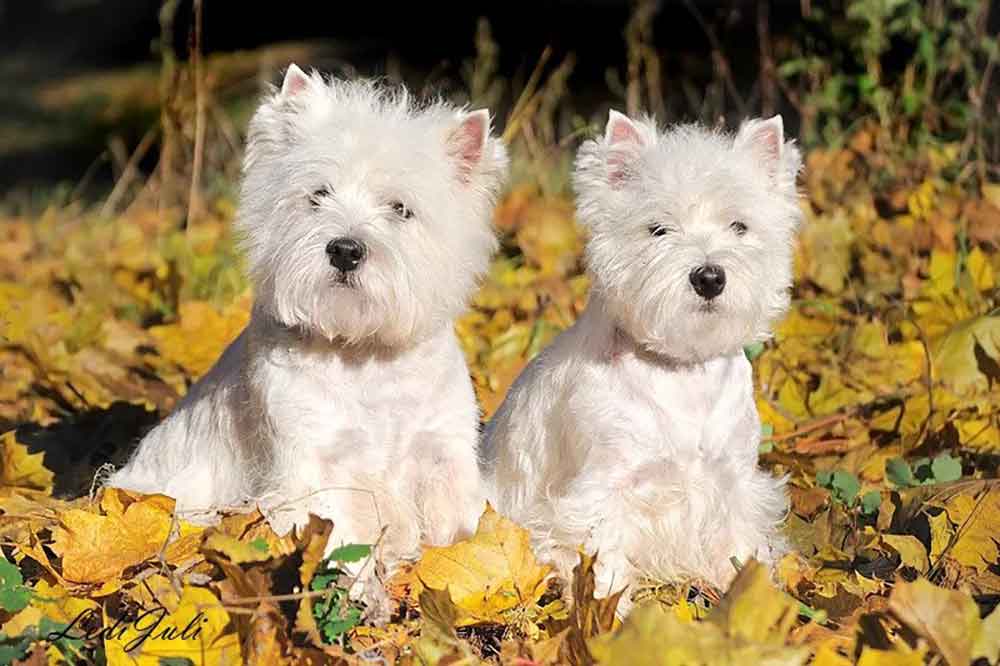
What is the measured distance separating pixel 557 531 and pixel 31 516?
4.81ft

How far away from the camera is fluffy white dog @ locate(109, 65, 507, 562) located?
144 inches

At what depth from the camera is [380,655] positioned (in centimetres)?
315

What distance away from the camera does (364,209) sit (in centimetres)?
378

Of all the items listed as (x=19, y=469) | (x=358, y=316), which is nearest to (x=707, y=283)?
(x=358, y=316)

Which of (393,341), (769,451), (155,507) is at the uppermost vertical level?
(393,341)

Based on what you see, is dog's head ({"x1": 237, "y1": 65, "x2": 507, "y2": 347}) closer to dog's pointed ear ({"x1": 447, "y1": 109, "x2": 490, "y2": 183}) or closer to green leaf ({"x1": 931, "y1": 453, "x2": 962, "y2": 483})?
dog's pointed ear ({"x1": 447, "y1": 109, "x2": 490, "y2": 183})

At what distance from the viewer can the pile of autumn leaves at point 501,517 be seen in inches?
112

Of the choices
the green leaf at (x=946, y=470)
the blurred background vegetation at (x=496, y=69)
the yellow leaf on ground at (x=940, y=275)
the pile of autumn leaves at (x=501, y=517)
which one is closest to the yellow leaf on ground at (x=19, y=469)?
the pile of autumn leaves at (x=501, y=517)

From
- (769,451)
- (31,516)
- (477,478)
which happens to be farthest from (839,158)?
(31,516)

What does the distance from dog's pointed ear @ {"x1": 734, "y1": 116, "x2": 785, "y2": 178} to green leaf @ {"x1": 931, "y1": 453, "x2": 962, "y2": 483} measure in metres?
1.00

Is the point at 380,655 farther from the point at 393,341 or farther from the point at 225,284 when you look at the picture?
the point at 225,284

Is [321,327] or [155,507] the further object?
[321,327]

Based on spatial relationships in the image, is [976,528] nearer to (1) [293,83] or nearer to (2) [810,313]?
(1) [293,83]

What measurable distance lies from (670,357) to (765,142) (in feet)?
2.17
